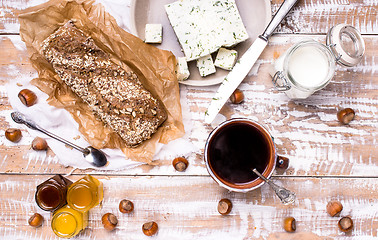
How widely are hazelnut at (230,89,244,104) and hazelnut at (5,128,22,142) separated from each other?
0.81 metres

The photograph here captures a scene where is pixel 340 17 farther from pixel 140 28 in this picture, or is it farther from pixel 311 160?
pixel 140 28

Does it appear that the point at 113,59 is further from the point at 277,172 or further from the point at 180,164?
the point at 277,172

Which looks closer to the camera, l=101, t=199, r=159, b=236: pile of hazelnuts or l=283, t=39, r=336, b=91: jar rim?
l=283, t=39, r=336, b=91: jar rim


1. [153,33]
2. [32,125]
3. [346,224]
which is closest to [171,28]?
[153,33]

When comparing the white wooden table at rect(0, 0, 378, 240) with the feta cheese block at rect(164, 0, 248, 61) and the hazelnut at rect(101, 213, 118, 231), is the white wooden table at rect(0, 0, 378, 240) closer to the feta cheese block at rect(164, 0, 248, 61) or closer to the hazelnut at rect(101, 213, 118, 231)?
the hazelnut at rect(101, 213, 118, 231)

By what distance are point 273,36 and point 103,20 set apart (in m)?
0.62

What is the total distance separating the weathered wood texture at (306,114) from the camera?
1.33 m

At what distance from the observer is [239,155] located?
118cm

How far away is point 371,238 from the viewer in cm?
134

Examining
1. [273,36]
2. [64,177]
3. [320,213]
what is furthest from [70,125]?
[320,213]

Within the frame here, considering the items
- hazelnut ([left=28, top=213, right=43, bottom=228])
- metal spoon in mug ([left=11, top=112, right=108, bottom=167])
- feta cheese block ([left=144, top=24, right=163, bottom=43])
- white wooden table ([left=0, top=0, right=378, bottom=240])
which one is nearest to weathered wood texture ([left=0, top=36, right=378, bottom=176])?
white wooden table ([left=0, top=0, right=378, bottom=240])

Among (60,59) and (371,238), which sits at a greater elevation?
(60,59)

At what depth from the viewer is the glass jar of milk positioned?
1.18 meters

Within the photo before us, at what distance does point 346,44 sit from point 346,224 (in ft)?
2.11
